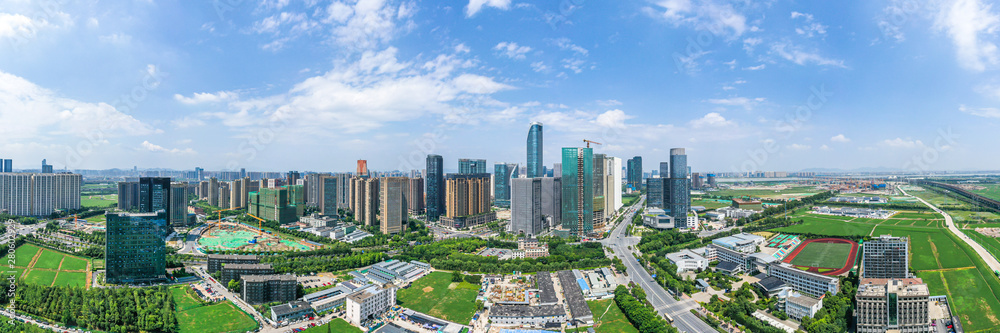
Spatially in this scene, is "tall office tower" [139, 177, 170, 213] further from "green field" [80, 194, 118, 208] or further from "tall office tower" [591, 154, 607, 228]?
"tall office tower" [591, 154, 607, 228]

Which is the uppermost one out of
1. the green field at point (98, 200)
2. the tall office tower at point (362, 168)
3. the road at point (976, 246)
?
the tall office tower at point (362, 168)

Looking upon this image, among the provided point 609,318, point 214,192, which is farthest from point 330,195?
point 609,318

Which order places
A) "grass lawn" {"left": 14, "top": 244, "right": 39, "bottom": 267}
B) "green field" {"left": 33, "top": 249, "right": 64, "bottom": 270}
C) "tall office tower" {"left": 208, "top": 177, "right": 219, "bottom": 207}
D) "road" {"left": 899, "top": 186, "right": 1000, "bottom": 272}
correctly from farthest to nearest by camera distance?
1. "tall office tower" {"left": 208, "top": 177, "right": 219, "bottom": 207}
2. "grass lawn" {"left": 14, "top": 244, "right": 39, "bottom": 267}
3. "green field" {"left": 33, "top": 249, "right": 64, "bottom": 270}
4. "road" {"left": 899, "top": 186, "right": 1000, "bottom": 272}

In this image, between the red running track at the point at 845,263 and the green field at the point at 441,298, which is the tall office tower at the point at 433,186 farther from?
the red running track at the point at 845,263

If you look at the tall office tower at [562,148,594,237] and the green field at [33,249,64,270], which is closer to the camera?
the green field at [33,249,64,270]

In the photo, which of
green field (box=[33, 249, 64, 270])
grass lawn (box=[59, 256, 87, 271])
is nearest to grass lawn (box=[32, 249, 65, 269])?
green field (box=[33, 249, 64, 270])

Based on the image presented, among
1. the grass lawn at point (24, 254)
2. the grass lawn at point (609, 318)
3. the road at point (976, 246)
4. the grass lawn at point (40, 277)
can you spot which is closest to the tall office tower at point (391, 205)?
the grass lawn at point (40, 277)
